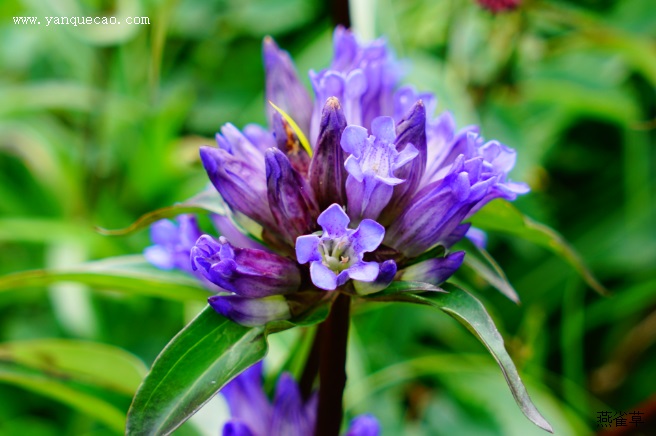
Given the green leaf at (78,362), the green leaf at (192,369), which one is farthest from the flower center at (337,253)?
the green leaf at (78,362)

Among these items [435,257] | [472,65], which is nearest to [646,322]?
[472,65]

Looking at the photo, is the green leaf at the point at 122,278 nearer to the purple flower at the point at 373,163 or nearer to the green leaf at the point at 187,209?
the green leaf at the point at 187,209

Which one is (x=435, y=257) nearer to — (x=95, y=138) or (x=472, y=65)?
(x=472, y=65)

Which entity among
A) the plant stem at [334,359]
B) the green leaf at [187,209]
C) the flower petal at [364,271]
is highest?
the green leaf at [187,209]

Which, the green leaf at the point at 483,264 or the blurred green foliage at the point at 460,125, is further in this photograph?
the blurred green foliage at the point at 460,125

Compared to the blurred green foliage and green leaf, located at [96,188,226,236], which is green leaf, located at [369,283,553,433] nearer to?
green leaf, located at [96,188,226,236]

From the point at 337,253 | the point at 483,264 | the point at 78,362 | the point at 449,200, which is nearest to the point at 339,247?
the point at 337,253
